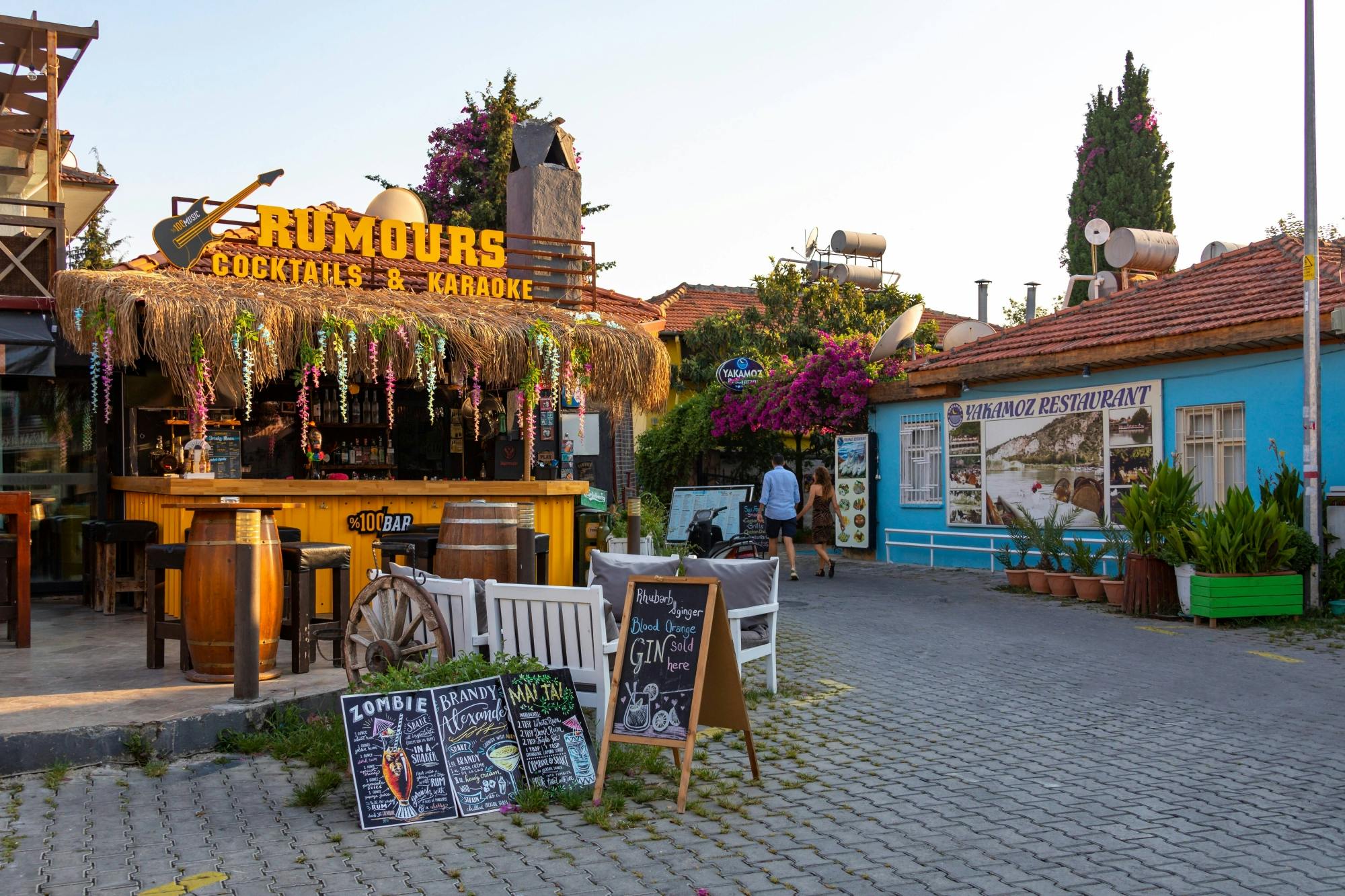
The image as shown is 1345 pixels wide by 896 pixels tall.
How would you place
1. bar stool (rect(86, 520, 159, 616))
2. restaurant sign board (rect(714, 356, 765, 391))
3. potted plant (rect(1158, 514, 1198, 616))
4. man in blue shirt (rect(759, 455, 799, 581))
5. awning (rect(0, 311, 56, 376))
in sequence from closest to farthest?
bar stool (rect(86, 520, 159, 616)), potted plant (rect(1158, 514, 1198, 616)), awning (rect(0, 311, 56, 376)), man in blue shirt (rect(759, 455, 799, 581)), restaurant sign board (rect(714, 356, 765, 391))

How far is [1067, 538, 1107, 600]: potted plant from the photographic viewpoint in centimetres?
1330

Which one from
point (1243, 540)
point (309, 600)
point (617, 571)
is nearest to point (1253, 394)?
point (1243, 540)

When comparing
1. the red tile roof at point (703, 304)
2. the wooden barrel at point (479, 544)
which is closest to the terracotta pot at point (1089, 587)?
the wooden barrel at point (479, 544)

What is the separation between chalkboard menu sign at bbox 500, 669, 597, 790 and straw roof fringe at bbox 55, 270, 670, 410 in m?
6.67

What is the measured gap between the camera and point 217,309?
10953 mm

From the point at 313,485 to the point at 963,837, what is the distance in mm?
7213

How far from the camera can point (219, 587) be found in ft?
23.2

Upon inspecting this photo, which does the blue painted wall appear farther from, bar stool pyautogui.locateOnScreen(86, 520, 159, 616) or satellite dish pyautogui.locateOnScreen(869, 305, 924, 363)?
bar stool pyautogui.locateOnScreen(86, 520, 159, 616)

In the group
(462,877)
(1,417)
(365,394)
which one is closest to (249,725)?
(462,877)

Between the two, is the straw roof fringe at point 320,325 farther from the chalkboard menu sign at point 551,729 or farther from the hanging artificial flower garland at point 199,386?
the chalkboard menu sign at point 551,729

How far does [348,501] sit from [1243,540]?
8.20 meters

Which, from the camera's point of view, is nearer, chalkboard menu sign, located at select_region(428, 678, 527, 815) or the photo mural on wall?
chalkboard menu sign, located at select_region(428, 678, 527, 815)

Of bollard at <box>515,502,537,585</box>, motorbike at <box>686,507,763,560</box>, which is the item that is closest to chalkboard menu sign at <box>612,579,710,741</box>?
bollard at <box>515,502,537,585</box>

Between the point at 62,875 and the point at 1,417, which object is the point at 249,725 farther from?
the point at 1,417
